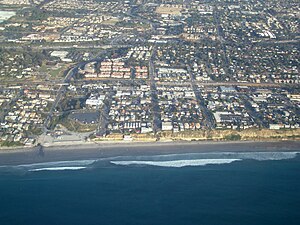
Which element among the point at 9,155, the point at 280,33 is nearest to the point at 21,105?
the point at 9,155

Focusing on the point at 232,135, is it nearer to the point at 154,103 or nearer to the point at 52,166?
the point at 154,103

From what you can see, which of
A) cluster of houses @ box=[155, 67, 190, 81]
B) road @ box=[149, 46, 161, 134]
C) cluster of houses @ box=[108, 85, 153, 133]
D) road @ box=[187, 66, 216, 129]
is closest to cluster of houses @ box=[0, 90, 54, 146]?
cluster of houses @ box=[108, 85, 153, 133]

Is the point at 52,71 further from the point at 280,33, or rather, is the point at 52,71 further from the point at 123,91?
the point at 280,33

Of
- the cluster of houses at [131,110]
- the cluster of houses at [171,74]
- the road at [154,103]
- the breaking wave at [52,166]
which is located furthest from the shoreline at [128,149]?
the cluster of houses at [171,74]

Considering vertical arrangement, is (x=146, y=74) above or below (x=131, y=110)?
above

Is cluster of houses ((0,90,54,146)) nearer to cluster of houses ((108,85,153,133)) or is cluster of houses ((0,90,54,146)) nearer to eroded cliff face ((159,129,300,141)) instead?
cluster of houses ((108,85,153,133))

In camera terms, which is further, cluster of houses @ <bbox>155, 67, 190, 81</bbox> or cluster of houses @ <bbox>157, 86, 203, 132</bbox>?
cluster of houses @ <bbox>155, 67, 190, 81</bbox>

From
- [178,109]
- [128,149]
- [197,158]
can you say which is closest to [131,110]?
[178,109]
